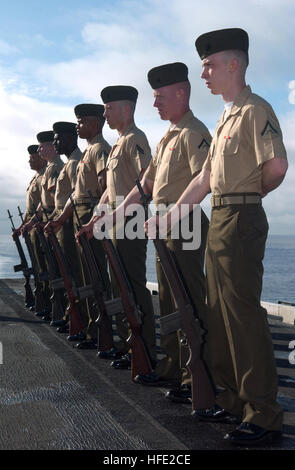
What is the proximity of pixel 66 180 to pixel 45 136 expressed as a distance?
1320mm

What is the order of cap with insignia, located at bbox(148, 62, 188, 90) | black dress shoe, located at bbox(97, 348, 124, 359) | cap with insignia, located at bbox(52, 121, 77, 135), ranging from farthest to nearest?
1. cap with insignia, located at bbox(52, 121, 77, 135)
2. black dress shoe, located at bbox(97, 348, 124, 359)
3. cap with insignia, located at bbox(148, 62, 188, 90)

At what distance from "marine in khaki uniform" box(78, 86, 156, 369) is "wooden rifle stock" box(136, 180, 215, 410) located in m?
1.37

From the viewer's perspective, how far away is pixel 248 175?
3775mm

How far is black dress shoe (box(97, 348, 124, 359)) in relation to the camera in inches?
243

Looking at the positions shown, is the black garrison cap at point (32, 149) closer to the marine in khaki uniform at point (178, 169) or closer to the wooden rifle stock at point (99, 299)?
the wooden rifle stock at point (99, 299)

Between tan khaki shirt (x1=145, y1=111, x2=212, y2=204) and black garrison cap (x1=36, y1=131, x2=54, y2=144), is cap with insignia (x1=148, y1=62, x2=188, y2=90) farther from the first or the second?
black garrison cap (x1=36, y1=131, x2=54, y2=144)

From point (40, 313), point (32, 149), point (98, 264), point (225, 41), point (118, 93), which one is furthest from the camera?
point (32, 149)

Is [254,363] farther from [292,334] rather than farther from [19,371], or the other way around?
[292,334]

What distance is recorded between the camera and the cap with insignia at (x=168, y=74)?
491cm

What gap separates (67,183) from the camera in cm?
778

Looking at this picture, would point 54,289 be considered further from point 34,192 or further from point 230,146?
point 230,146

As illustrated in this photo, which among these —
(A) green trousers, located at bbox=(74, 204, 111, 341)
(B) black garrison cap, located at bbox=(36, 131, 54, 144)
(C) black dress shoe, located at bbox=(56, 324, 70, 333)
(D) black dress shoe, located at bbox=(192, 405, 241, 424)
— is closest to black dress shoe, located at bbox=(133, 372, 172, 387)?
(D) black dress shoe, located at bbox=(192, 405, 241, 424)

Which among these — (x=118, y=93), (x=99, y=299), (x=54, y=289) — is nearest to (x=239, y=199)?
(x=118, y=93)
